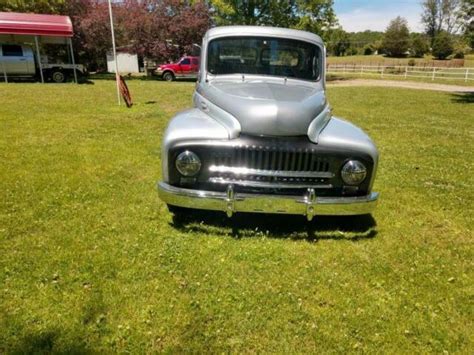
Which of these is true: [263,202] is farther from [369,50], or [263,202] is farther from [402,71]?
[369,50]

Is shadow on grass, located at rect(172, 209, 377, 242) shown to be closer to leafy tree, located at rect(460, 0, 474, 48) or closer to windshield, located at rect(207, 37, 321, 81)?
windshield, located at rect(207, 37, 321, 81)

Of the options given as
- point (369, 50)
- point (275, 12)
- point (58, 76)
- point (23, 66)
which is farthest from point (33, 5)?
point (369, 50)

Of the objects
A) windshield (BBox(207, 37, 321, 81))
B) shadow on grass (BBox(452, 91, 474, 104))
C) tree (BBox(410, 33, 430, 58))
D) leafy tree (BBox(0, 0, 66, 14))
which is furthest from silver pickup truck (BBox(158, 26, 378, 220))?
tree (BBox(410, 33, 430, 58))

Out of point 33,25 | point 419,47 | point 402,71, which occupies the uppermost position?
point 419,47

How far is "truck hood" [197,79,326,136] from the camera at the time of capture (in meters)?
3.49

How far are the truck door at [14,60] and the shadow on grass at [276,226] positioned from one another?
1913 cm

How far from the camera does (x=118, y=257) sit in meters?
3.49

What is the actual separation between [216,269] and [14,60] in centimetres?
2033

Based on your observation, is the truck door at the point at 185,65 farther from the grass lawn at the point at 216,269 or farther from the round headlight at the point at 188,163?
the round headlight at the point at 188,163

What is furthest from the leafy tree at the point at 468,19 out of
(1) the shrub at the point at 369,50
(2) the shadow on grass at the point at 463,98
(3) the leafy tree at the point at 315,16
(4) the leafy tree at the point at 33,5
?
(1) the shrub at the point at 369,50

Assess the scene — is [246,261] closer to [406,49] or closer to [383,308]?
[383,308]

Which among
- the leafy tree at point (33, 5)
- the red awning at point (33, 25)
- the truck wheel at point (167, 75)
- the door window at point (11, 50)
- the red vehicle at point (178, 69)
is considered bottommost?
the truck wheel at point (167, 75)

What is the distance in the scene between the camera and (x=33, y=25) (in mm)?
18250

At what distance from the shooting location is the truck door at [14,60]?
19016 mm
